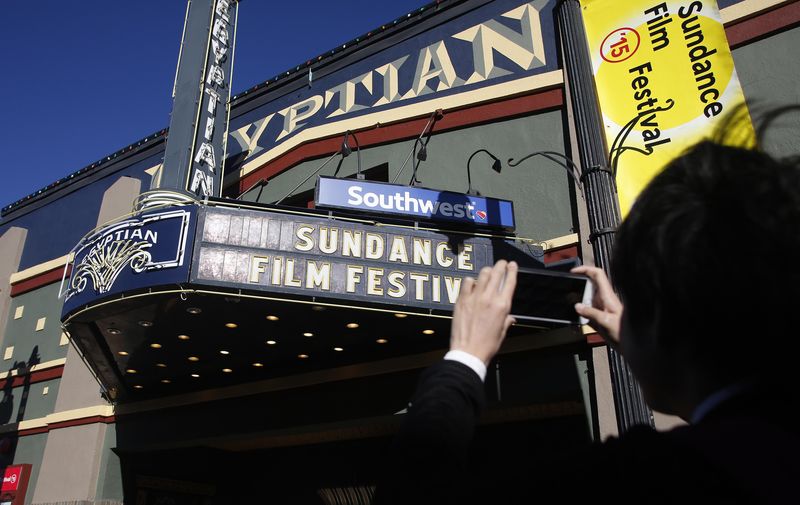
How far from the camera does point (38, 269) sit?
20922 millimetres

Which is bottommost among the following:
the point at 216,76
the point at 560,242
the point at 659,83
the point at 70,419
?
the point at 70,419

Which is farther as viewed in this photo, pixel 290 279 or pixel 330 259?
pixel 330 259

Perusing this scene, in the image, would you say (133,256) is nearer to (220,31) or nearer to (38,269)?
(220,31)

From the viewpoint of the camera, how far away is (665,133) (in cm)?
1012

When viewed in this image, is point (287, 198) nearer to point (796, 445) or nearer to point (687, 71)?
point (687, 71)

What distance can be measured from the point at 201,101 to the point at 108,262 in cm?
583

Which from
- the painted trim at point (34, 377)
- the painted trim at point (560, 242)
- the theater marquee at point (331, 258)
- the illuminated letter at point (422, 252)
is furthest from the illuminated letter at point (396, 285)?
the painted trim at point (34, 377)

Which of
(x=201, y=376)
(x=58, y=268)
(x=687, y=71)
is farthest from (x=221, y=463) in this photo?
(x=687, y=71)

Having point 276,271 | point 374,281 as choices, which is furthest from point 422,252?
point 276,271

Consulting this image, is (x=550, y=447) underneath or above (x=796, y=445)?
above

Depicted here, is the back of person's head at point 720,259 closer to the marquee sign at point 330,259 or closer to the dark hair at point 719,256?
the dark hair at point 719,256

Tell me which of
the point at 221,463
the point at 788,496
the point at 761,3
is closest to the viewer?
the point at 788,496

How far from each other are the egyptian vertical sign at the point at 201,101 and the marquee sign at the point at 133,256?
307 cm

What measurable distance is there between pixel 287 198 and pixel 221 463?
6.74 meters
